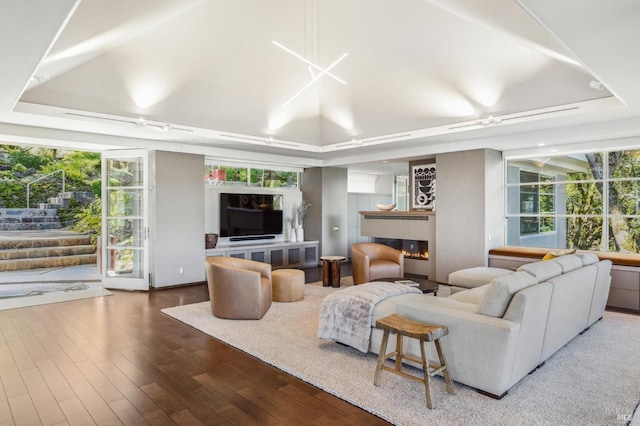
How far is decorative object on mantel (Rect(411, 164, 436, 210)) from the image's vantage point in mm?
7750

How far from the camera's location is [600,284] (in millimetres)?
4430

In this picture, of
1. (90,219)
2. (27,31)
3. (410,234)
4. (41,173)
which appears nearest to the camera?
(27,31)

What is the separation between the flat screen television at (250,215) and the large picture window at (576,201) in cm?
476

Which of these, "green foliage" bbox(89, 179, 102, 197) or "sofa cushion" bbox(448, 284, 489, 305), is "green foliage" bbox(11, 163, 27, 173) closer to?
"green foliage" bbox(89, 179, 102, 197)

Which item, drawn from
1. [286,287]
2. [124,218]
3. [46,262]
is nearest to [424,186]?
[286,287]

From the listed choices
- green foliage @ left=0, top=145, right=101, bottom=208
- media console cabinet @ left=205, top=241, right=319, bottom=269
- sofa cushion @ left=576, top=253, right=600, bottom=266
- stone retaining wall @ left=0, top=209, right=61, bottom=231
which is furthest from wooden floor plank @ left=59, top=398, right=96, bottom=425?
green foliage @ left=0, top=145, right=101, bottom=208

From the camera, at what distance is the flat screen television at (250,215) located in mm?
7848

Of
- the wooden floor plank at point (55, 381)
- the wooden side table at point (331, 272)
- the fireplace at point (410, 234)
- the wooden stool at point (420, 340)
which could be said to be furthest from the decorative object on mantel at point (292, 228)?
the wooden stool at point (420, 340)

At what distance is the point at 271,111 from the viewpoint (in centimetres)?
638

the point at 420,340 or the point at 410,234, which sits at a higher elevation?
the point at 410,234

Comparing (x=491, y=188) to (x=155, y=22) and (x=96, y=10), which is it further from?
(x=96, y=10)

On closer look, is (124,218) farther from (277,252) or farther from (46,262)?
(46,262)

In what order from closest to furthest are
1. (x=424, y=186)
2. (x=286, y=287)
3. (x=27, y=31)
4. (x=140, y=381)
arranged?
(x=27, y=31) < (x=140, y=381) < (x=286, y=287) < (x=424, y=186)

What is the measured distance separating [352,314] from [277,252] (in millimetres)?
4746
